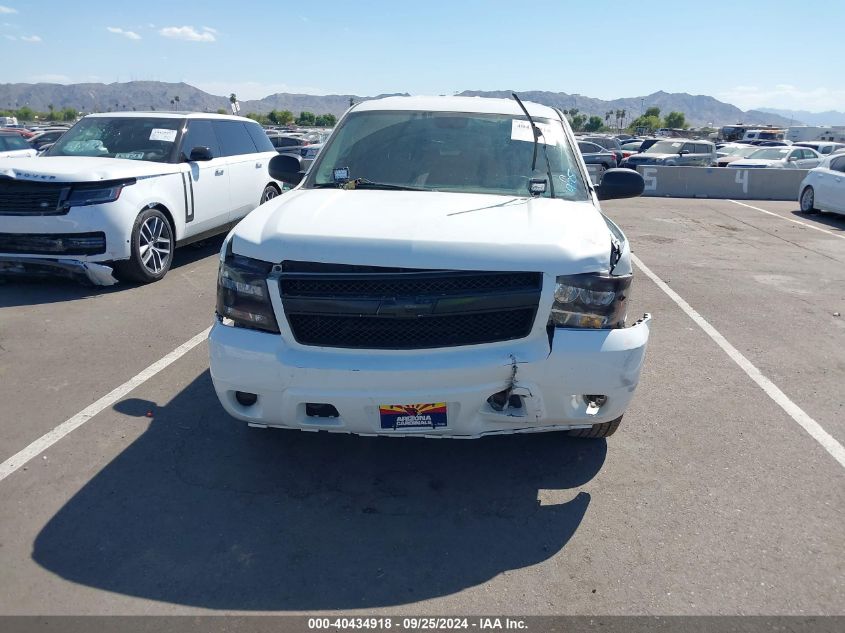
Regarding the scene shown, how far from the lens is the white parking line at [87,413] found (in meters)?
3.59

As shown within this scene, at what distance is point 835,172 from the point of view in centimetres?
1402

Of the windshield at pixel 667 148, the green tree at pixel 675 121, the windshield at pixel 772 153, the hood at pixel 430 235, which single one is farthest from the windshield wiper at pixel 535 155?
the green tree at pixel 675 121

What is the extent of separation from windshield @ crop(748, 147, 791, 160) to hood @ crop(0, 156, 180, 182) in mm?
21207

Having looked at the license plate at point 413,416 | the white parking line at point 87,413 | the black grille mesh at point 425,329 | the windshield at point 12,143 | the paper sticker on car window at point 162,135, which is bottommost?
the white parking line at point 87,413

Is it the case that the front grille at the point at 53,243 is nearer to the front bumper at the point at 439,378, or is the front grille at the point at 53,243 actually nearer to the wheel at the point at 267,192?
the wheel at the point at 267,192

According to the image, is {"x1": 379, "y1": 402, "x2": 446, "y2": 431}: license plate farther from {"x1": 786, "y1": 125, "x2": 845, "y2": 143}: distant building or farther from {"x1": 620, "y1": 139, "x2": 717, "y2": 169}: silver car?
{"x1": 786, "y1": 125, "x2": 845, "y2": 143}: distant building

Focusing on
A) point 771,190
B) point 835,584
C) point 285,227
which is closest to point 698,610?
point 835,584

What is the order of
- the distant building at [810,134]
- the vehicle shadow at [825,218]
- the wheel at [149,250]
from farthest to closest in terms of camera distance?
the distant building at [810,134] < the vehicle shadow at [825,218] < the wheel at [149,250]

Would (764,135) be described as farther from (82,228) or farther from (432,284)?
(432,284)

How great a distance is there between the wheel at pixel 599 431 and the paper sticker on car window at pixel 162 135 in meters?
6.41

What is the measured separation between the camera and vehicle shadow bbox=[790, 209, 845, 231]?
44.6ft

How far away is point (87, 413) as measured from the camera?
416 centimetres

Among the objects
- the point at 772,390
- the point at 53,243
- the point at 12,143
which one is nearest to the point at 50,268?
the point at 53,243

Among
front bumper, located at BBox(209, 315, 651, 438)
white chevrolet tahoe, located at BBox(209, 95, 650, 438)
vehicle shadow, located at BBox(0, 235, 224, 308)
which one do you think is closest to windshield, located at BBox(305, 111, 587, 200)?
white chevrolet tahoe, located at BBox(209, 95, 650, 438)
